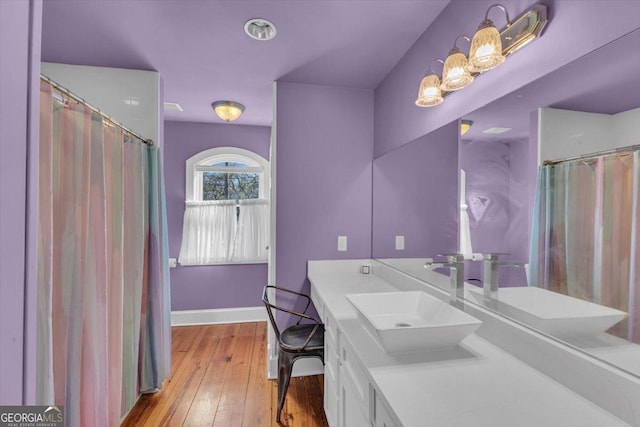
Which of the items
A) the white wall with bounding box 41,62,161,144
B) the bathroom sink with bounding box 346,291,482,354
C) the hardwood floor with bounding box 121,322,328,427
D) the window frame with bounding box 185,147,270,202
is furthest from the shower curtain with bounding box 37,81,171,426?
the window frame with bounding box 185,147,270,202

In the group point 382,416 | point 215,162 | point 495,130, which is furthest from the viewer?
point 215,162

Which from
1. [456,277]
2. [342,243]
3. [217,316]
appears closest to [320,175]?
[342,243]

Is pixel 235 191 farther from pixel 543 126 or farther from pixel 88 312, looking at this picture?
pixel 543 126

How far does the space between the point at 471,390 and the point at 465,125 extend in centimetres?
114

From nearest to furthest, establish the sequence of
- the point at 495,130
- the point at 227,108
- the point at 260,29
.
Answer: the point at 495,130
the point at 260,29
the point at 227,108

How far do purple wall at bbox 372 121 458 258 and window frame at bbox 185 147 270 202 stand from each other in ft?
5.55

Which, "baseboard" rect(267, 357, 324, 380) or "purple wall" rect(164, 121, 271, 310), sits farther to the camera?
"purple wall" rect(164, 121, 271, 310)

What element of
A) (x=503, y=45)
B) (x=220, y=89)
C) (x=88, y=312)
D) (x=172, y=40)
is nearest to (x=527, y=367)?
(x=503, y=45)

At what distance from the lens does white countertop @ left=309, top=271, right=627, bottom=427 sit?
718 mm

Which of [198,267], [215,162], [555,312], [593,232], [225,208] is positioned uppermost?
[215,162]

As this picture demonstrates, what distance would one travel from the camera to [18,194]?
0.52 m

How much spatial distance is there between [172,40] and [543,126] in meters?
2.09

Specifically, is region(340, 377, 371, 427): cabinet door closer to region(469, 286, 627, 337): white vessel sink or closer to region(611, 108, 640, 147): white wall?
region(469, 286, 627, 337): white vessel sink

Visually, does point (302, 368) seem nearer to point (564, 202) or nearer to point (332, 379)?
point (332, 379)
